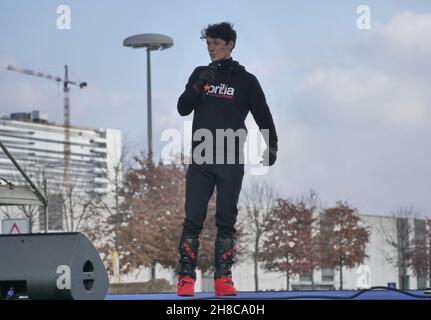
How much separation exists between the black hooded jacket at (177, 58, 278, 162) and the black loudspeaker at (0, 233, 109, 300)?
118 centimetres

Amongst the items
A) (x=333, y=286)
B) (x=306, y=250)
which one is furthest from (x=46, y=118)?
(x=306, y=250)

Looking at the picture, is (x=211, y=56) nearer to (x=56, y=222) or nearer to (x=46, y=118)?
(x=56, y=222)

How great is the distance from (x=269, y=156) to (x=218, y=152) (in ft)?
1.50

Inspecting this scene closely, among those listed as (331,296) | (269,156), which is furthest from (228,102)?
(331,296)

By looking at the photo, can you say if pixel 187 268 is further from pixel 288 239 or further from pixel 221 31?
pixel 288 239

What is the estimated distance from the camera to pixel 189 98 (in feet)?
22.5

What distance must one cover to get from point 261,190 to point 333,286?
45.0ft

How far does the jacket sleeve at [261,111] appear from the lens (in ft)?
23.0

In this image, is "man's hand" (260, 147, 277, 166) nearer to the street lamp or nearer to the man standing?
the man standing

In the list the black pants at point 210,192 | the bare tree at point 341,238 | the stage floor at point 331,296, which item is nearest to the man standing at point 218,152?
the black pants at point 210,192

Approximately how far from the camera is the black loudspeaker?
21.0ft

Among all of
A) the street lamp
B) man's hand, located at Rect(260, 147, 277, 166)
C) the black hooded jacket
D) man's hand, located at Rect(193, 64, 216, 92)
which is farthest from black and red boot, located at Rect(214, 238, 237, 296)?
the street lamp

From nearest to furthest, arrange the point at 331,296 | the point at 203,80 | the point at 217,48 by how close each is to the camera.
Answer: the point at 331,296
the point at 203,80
the point at 217,48
